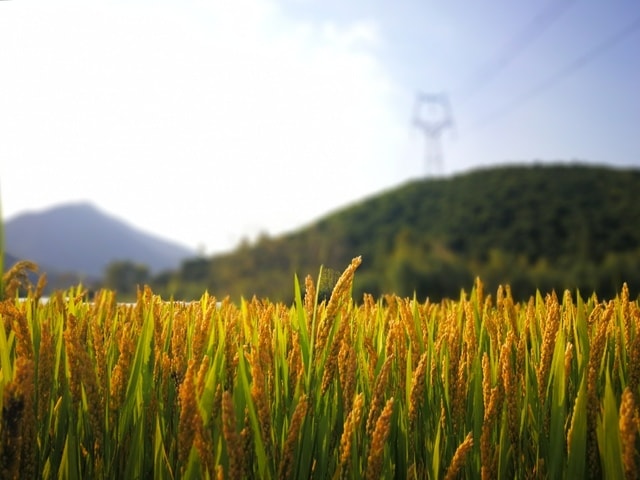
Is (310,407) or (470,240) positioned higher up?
(470,240)

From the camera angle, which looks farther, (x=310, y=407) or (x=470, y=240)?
(x=470, y=240)

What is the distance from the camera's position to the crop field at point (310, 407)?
5.14ft

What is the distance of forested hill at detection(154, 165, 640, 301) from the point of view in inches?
2390

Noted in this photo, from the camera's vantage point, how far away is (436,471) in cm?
175

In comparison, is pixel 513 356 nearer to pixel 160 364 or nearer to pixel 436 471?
pixel 436 471

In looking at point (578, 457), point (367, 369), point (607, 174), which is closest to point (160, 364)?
point (367, 369)

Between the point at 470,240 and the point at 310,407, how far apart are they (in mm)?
76847

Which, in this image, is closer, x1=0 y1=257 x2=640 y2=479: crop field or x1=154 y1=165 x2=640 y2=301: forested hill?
x1=0 y1=257 x2=640 y2=479: crop field

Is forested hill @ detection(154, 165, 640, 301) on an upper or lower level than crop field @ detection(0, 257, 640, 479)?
upper

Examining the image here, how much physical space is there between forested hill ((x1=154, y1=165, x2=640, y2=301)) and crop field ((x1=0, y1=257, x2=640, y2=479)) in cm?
5398

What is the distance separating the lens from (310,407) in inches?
71.7

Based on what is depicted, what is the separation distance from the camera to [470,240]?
76562mm

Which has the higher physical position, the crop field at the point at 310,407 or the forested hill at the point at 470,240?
the forested hill at the point at 470,240

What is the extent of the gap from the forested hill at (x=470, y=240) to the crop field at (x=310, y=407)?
177ft
